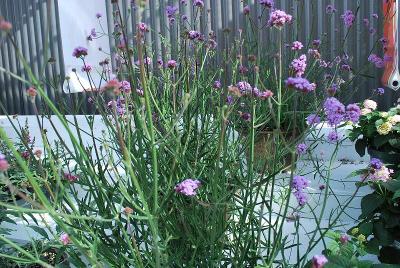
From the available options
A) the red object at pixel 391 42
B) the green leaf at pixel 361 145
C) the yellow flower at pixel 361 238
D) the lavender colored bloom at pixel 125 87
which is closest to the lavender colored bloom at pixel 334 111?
the lavender colored bloom at pixel 125 87

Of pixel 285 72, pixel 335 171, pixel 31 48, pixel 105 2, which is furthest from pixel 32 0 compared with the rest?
pixel 335 171

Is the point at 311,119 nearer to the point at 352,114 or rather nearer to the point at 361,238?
the point at 352,114

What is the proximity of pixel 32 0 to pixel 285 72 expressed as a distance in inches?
135

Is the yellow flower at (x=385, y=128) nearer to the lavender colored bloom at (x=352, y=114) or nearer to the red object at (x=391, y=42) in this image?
the lavender colored bloom at (x=352, y=114)

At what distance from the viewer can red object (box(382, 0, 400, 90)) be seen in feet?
12.6

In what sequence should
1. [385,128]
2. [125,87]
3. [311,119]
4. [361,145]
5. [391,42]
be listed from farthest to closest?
[391,42] → [361,145] → [385,128] → [125,87] → [311,119]

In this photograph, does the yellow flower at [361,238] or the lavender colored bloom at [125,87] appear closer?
the lavender colored bloom at [125,87]

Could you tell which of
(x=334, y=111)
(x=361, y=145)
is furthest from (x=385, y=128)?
(x=334, y=111)

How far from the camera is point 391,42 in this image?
391cm

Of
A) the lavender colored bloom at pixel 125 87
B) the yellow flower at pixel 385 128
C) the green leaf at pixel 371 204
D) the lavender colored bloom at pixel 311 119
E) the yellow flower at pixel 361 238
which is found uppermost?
the lavender colored bloom at pixel 125 87

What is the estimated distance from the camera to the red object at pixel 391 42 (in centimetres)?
383

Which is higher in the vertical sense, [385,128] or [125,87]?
[125,87]

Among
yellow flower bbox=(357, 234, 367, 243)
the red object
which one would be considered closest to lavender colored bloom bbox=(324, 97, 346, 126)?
yellow flower bbox=(357, 234, 367, 243)

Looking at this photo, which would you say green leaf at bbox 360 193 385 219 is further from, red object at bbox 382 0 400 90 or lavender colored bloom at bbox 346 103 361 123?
red object at bbox 382 0 400 90
